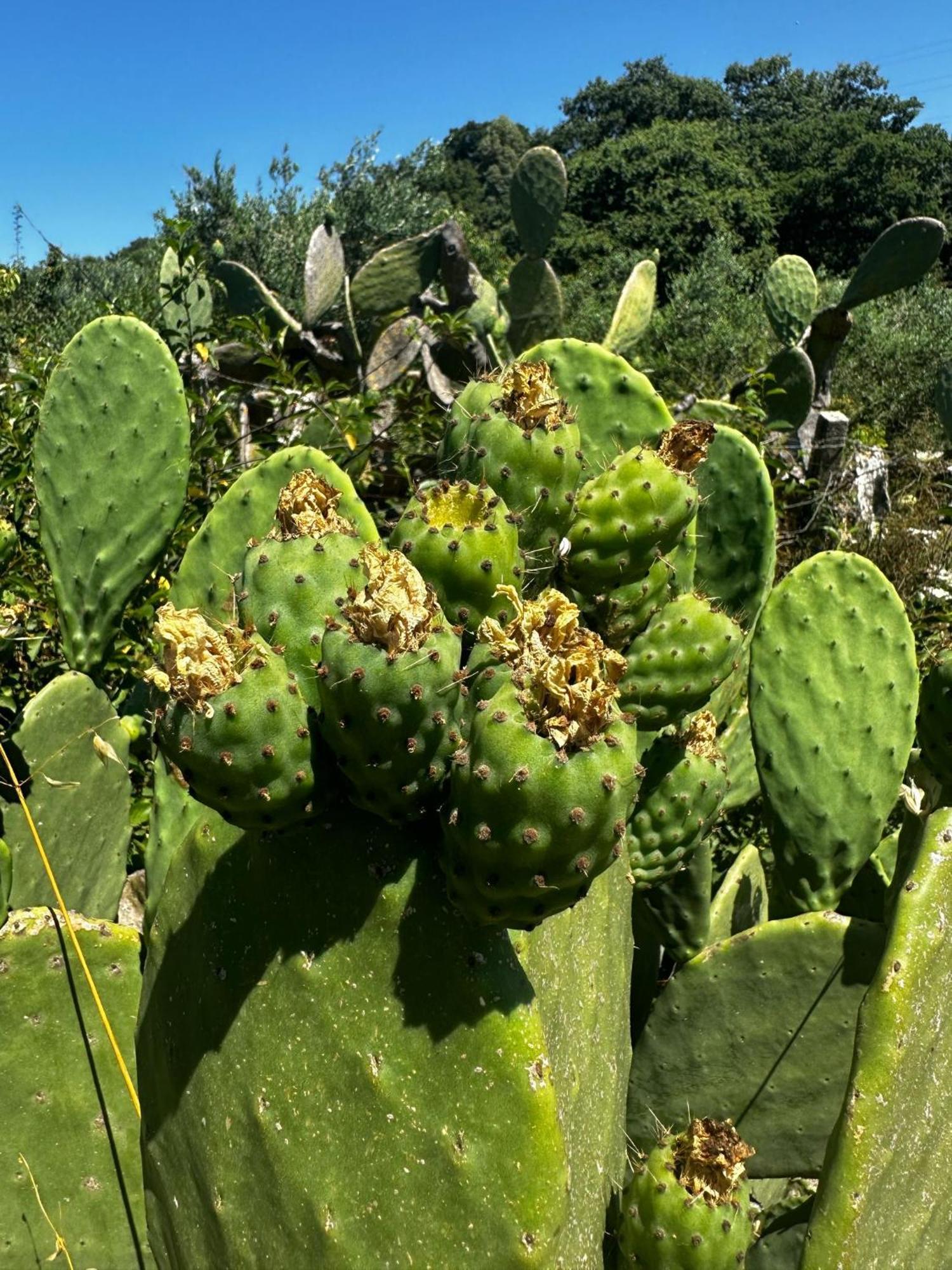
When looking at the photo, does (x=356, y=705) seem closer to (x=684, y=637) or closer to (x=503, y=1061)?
(x=503, y=1061)

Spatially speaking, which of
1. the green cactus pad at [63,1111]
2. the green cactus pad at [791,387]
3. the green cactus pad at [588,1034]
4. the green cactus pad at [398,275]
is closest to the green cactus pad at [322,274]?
the green cactus pad at [398,275]

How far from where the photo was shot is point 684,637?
1355mm

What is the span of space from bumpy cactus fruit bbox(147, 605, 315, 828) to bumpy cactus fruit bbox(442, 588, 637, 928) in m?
0.14

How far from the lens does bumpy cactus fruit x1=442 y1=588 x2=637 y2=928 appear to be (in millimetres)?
781

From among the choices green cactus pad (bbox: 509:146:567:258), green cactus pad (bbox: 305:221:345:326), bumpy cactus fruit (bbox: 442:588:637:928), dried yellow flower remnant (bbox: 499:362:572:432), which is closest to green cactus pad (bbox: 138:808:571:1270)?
bumpy cactus fruit (bbox: 442:588:637:928)

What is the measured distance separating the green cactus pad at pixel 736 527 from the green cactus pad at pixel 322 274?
11.5ft

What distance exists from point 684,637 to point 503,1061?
24.5 inches

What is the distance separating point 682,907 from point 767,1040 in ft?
0.81

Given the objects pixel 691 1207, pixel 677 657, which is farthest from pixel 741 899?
pixel 691 1207

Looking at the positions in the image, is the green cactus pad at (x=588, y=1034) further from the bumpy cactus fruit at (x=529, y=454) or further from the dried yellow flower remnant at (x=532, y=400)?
the dried yellow flower remnant at (x=532, y=400)

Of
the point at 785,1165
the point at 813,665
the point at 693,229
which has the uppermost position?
the point at 693,229

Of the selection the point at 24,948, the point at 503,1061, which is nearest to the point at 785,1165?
the point at 503,1061

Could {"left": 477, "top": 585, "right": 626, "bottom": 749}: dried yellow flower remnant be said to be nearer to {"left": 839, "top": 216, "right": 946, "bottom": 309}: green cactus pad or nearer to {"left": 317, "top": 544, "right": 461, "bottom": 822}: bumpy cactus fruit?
{"left": 317, "top": 544, "right": 461, "bottom": 822}: bumpy cactus fruit

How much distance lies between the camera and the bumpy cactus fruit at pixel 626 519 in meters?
1.21
